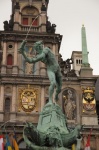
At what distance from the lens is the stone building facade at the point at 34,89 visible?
22.9 metres

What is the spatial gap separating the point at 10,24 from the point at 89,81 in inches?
335

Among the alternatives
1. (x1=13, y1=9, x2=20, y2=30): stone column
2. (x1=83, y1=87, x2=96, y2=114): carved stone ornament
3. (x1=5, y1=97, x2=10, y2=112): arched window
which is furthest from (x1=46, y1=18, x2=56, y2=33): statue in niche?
(x1=5, y1=97, x2=10, y2=112): arched window

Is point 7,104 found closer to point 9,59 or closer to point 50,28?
point 9,59

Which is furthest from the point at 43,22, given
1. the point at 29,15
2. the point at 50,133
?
the point at 50,133

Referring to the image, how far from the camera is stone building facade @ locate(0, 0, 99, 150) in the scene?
22.9 m

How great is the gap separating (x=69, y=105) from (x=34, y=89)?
2.86 meters

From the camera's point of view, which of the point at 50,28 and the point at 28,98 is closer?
the point at 28,98

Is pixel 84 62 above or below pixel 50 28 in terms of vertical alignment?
below

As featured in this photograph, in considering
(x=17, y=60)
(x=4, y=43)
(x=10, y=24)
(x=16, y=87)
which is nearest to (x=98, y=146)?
(x=16, y=87)

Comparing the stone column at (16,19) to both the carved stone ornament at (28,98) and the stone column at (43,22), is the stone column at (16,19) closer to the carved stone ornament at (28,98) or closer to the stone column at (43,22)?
the stone column at (43,22)

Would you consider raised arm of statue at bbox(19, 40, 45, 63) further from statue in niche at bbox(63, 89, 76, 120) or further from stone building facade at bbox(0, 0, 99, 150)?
statue in niche at bbox(63, 89, 76, 120)

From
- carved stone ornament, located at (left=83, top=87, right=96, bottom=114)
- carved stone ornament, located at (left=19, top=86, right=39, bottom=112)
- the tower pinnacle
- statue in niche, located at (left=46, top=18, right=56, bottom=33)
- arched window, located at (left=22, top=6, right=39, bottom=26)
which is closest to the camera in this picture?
carved stone ornament, located at (left=19, top=86, right=39, bottom=112)

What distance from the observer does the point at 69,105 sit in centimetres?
2402

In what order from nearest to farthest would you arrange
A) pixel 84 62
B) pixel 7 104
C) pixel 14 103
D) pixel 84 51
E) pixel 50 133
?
1. pixel 50 133
2. pixel 14 103
3. pixel 7 104
4. pixel 84 62
5. pixel 84 51
